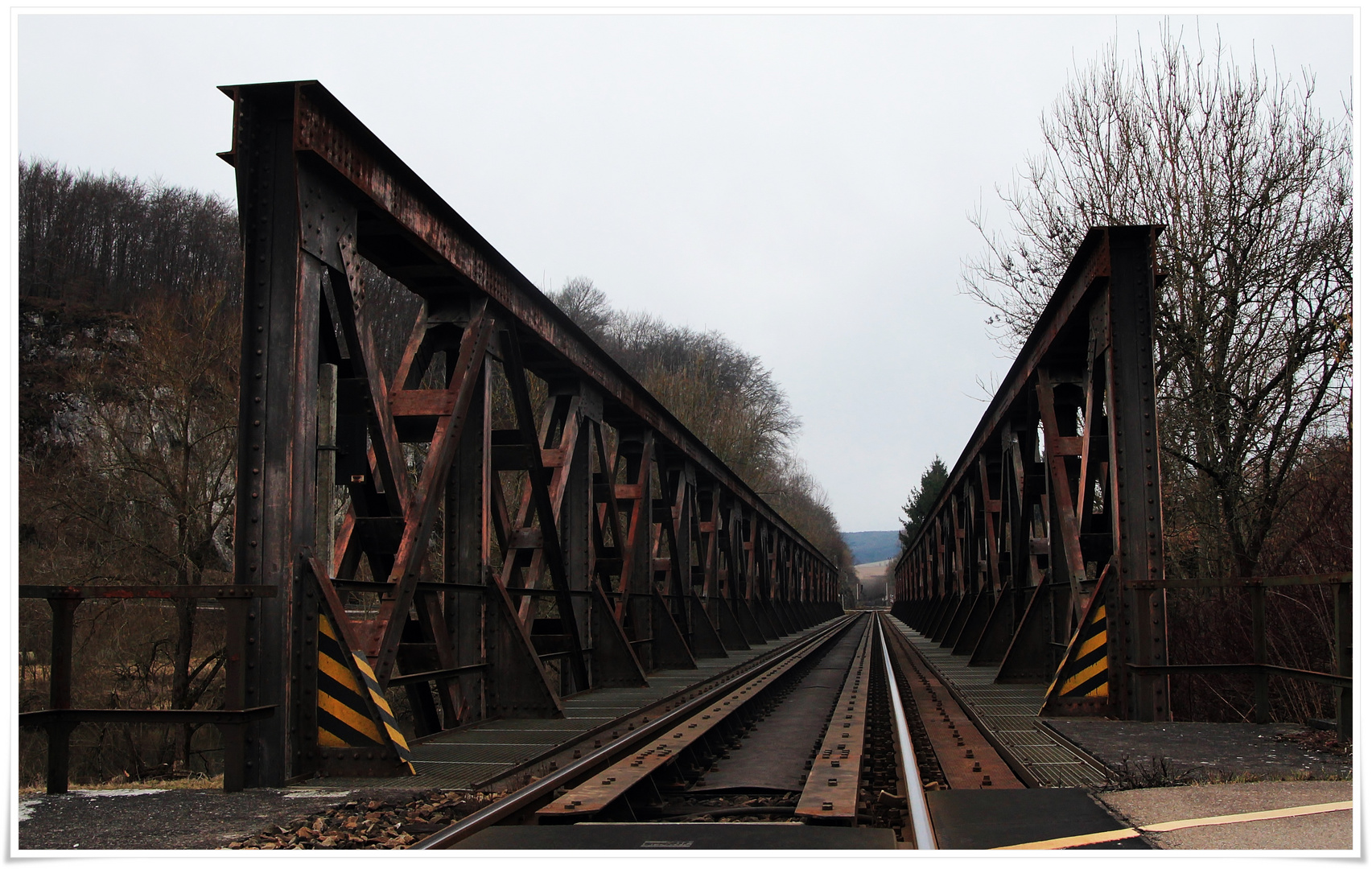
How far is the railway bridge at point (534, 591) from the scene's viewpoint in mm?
5148

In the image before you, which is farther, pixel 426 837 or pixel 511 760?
pixel 511 760

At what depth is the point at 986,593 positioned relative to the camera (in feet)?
55.1

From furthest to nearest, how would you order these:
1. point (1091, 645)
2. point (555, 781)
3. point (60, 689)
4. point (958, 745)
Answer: point (1091, 645) < point (958, 745) < point (60, 689) < point (555, 781)

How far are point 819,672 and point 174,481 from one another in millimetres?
10364

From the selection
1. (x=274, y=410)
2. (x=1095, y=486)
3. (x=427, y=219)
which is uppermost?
(x=427, y=219)

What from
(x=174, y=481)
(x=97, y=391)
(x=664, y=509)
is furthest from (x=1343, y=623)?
(x=97, y=391)

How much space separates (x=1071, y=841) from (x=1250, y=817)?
85cm

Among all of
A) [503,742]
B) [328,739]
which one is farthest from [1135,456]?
[328,739]

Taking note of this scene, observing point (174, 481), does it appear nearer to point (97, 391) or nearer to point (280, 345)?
point (97, 391)

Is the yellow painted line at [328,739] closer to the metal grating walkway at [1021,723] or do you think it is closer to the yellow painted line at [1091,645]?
the metal grating walkway at [1021,723]

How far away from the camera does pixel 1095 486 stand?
9641mm

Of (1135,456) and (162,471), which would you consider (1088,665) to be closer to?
(1135,456)

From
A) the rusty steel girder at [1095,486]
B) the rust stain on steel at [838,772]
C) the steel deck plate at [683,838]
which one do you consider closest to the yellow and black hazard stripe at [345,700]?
the steel deck plate at [683,838]

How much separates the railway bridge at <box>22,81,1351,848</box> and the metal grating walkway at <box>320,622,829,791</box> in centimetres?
4
